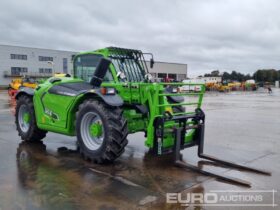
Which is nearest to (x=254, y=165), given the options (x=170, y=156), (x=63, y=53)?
(x=170, y=156)

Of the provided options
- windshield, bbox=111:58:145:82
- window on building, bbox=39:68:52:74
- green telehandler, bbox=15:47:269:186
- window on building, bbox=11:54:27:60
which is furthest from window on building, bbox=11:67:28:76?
windshield, bbox=111:58:145:82

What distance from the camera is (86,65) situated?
23.9ft

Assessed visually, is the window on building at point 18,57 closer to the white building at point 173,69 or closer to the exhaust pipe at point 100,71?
the white building at point 173,69

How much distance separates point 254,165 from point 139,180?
253 cm

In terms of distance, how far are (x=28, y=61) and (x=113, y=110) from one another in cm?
6668

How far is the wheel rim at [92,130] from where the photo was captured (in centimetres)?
619

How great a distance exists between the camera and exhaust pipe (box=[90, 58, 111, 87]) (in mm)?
6027

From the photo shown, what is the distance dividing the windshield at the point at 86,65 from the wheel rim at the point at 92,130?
3.97 feet

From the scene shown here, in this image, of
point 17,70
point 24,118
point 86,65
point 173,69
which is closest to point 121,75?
point 86,65

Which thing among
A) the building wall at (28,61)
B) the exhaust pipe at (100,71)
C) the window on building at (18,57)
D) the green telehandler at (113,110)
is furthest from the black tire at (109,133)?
the window on building at (18,57)

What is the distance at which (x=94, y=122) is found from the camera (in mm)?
6324

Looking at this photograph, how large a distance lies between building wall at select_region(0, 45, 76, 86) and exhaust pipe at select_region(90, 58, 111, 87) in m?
56.4

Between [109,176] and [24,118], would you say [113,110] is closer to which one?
[109,176]

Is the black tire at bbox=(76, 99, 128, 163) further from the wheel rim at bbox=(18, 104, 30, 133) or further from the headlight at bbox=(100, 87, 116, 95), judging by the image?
the wheel rim at bbox=(18, 104, 30, 133)
